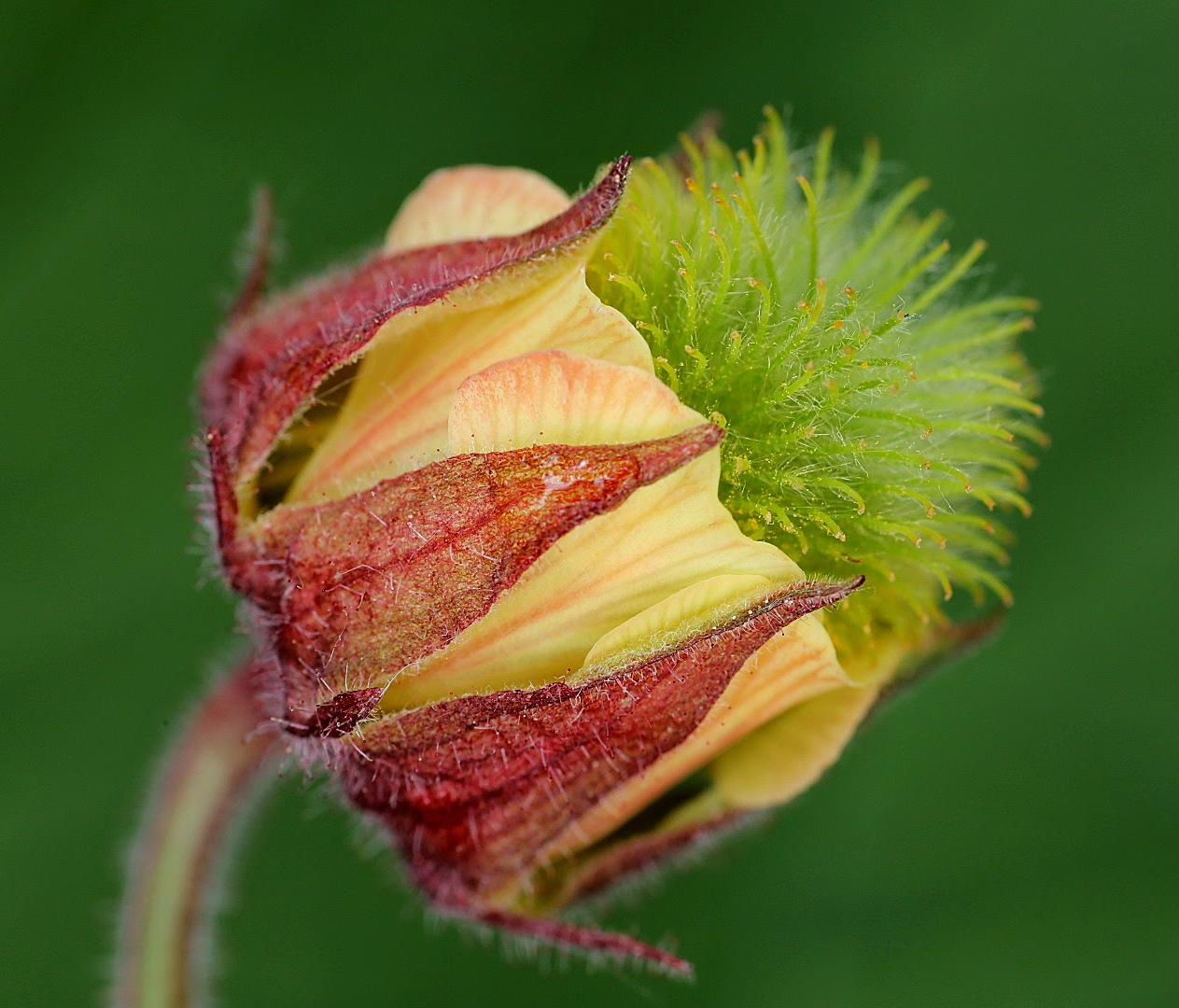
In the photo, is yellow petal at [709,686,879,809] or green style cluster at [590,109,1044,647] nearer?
green style cluster at [590,109,1044,647]

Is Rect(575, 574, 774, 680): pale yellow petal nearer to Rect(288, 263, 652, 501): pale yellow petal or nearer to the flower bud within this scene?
the flower bud

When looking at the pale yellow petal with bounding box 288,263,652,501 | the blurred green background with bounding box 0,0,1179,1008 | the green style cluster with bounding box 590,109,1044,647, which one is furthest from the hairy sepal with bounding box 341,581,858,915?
the blurred green background with bounding box 0,0,1179,1008

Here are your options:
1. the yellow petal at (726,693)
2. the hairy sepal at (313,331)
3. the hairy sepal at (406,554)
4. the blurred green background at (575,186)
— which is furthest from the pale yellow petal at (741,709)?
the blurred green background at (575,186)

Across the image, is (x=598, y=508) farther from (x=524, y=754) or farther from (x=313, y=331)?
(x=313, y=331)

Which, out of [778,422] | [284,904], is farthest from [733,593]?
[284,904]

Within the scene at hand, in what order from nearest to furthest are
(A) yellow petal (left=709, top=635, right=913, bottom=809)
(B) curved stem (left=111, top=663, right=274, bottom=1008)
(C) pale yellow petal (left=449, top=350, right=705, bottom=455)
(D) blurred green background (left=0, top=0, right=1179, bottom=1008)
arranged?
(C) pale yellow petal (left=449, top=350, right=705, bottom=455) < (A) yellow petal (left=709, top=635, right=913, bottom=809) < (B) curved stem (left=111, top=663, right=274, bottom=1008) < (D) blurred green background (left=0, top=0, right=1179, bottom=1008)

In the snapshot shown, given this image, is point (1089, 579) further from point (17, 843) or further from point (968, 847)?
point (17, 843)
